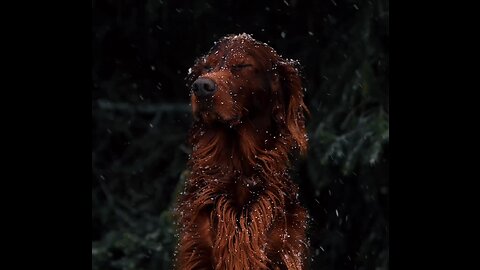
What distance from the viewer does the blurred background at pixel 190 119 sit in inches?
251

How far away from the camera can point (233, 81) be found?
2.96 meters

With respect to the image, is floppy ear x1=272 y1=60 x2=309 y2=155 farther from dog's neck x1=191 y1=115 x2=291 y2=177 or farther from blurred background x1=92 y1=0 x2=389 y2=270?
blurred background x1=92 y1=0 x2=389 y2=270

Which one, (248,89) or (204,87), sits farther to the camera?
(248,89)

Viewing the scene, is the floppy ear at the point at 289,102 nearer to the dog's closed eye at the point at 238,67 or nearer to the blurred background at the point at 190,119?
the dog's closed eye at the point at 238,67

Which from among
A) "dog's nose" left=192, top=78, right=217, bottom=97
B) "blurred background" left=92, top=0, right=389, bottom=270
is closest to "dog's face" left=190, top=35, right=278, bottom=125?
"dog's nose" left=192, top=78, right=217, bottom=97

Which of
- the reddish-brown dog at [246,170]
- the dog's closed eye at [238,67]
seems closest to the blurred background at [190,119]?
the reddish-brown dog at [246,170]

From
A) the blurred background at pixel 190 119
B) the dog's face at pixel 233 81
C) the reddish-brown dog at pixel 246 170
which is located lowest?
the blurred background at pixel 190 119

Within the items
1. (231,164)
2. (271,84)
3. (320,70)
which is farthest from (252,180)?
(320,70)

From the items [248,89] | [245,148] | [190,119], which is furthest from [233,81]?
[190,119]

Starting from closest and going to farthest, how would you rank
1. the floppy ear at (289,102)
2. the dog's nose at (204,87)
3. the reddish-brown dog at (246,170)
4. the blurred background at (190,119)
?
the dog's nose at (204,87), the reddish-brown dog at (246,170), the floppy ear at (289,102), the blurred background at (190,119)

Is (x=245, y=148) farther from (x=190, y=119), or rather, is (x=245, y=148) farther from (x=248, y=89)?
(x=190, y=119)

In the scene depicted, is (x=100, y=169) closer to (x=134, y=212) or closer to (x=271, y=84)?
(x=134, y=212)

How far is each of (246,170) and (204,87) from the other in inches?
14.5

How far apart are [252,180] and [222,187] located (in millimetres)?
104
